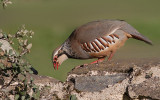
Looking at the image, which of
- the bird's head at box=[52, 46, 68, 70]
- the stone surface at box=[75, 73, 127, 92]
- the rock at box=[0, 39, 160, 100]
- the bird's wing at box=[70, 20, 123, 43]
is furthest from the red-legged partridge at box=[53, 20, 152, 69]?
the stone surface at box=[75, 73, 127, 92]

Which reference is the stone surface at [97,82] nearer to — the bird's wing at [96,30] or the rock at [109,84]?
the rock at [109,84]

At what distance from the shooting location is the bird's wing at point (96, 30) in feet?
14.6

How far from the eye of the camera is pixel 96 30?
4465 mm

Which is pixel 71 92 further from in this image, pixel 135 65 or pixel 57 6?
pixel 57 6

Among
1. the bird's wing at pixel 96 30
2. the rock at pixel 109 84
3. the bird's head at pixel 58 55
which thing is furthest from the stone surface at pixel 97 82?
the bird's head at pixel 58 55

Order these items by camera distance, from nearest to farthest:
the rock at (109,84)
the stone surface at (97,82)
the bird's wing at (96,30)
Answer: the rock at (109,84) → the stone surface at (97,82) → the bird's wing at (96,30)

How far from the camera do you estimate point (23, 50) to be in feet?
8.60

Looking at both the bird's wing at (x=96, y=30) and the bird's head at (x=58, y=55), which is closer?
the bird's wing at (x=96, y=30)

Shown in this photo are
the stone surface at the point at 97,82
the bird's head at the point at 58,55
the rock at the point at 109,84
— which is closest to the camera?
the rock at the point at 109,84

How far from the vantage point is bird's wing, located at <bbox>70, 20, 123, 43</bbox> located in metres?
4.46

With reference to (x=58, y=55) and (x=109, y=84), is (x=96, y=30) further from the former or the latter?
(x=109, y=84)

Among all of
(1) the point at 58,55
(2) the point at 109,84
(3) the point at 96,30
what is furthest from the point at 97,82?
(1) the point at 58,55

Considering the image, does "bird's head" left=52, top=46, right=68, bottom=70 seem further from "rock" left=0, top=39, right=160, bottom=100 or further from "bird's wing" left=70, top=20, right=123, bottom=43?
"rock" left=0, top=39, right=160, bottom=100

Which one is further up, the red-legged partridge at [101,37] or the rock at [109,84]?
the red-legged partridge at [101,37]
